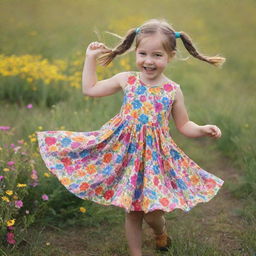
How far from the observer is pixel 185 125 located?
2805 millimetres

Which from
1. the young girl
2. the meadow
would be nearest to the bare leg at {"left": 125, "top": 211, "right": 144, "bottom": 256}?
the young girl

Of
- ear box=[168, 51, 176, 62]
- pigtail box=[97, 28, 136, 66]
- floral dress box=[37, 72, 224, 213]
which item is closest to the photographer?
floral dress box=[37, 72, 224, 213]

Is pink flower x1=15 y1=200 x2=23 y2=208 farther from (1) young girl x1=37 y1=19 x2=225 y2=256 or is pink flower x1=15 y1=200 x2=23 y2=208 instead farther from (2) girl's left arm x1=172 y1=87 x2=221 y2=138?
(2) girl's left arm x1=172 y1=87 x2=221 y2=138

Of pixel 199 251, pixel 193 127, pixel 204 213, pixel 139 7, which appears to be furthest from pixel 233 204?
pixel 139 7

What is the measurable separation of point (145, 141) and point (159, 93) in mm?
287

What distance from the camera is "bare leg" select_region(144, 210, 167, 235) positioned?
2757mm

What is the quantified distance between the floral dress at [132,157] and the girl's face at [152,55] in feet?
0.35

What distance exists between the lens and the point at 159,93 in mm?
2688

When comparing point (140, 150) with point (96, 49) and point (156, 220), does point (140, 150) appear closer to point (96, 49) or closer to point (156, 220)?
point (156, 220)

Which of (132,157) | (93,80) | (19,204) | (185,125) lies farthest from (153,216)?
(93,80)

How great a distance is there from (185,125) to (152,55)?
0.47m

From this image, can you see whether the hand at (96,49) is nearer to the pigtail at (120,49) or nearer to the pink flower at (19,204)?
the pigtail at (120,49)

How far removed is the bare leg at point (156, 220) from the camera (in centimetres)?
276

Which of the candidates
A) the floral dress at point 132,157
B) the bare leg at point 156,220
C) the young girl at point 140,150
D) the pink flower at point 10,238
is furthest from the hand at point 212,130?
the pink flower at point 10,238
